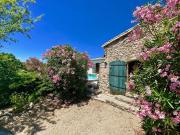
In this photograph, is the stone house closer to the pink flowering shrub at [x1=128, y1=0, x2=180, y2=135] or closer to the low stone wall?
the low stone wall

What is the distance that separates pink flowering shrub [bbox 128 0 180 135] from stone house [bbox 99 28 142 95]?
220 inches

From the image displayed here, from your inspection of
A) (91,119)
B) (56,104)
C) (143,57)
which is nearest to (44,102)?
(56,104)

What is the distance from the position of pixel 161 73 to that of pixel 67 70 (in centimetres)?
711

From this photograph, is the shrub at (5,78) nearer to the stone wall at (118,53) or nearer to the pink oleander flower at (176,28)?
the stone wall at (118,53)

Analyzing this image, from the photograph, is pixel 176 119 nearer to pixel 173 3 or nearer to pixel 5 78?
pixel 173 3

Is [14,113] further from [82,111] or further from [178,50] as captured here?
[178,50]

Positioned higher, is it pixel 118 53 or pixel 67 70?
pixel 118 53

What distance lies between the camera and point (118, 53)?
14.5m

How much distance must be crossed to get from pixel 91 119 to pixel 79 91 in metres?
3.64

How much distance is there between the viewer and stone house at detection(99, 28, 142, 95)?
13245 millimetres

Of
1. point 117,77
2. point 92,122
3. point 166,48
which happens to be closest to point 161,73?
point 166,48

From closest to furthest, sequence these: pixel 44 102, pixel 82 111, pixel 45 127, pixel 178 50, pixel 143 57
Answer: pixel 178 50
pixel 143 57
pixel 45 127
pixel 82 111
pixel 44 102

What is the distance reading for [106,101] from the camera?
12.4 meters

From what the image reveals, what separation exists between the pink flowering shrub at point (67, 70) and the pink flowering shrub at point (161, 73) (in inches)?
249
